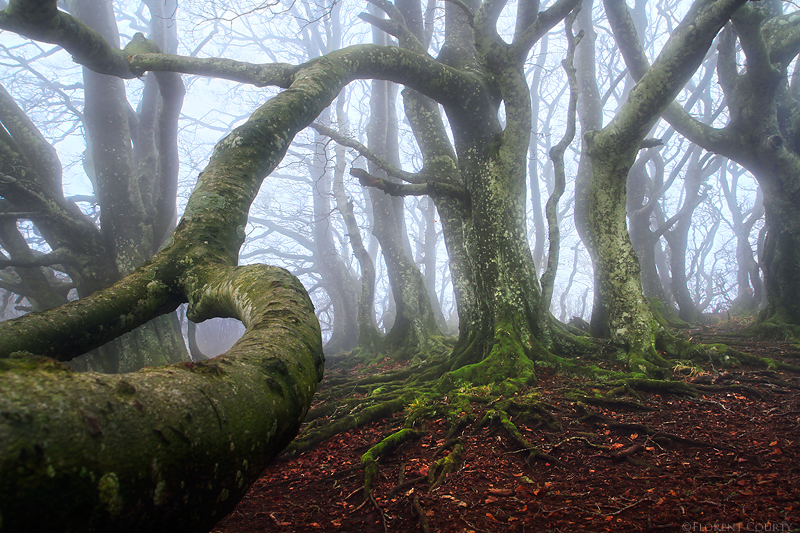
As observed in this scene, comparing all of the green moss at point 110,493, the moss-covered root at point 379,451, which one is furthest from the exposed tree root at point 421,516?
the green moss at point 110,493

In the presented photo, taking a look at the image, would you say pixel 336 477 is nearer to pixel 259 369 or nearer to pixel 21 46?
pixel 259 369

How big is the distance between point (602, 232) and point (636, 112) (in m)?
1.55

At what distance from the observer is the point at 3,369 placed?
0.67 meters

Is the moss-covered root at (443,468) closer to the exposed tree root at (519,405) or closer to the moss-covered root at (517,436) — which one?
the exposed tree root at (519,405)

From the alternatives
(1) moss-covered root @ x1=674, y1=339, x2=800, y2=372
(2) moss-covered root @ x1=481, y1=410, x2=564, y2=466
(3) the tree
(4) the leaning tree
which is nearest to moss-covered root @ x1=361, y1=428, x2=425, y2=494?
(2) moss-covered root @ x1=481, y1=410, x2=564, y2=466

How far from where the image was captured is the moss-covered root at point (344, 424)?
3.53 metres

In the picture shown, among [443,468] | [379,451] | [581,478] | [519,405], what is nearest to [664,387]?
[519,405]

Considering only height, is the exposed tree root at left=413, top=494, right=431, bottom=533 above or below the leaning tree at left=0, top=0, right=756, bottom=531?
below

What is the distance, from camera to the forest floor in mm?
1967

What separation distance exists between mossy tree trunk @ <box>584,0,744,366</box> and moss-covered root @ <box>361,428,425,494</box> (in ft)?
9.43

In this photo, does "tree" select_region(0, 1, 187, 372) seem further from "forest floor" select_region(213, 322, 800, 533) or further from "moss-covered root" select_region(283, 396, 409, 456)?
"forest floor" select_region(213, 322, 800, 533)

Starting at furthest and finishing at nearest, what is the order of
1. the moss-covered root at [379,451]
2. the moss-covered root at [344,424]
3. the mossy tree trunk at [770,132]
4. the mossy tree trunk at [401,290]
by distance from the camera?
the mossy tree trunk at [401,290] → the mossy tree trunk at [770,132] → the moss-covered root at [344,424] → the moss-covered root at [379,451]

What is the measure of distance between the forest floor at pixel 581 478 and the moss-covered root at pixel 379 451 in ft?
0.19

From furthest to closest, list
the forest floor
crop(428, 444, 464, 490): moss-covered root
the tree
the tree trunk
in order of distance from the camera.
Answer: the tree
crop(428, 444, 464, 490): moss-covered root
the forest floor
the tree trunk
